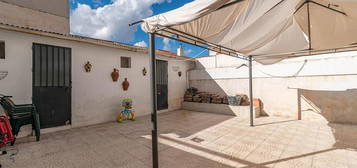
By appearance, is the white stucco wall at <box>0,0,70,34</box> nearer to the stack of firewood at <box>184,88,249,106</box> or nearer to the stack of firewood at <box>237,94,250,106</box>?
the stack of firewood at <box>184,88,249,106</box>

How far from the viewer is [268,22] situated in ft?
8.77

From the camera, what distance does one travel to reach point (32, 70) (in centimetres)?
399

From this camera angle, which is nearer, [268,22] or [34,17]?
[268,22]

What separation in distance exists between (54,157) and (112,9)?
8517 mm

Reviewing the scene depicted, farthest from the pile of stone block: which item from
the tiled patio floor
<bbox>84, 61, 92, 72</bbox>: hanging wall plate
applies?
<bbox>84, 61, 92, 72</bbox>: hanging wall plate

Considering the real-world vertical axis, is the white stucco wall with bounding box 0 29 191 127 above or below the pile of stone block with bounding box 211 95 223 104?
above

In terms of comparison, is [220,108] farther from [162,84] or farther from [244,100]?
[162,84]

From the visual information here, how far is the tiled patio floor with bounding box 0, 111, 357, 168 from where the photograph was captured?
252cm

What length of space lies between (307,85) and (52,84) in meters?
7.95

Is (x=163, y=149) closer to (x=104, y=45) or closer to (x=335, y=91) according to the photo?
(x=104, y=45)

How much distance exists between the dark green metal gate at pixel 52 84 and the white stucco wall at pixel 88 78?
12 cm

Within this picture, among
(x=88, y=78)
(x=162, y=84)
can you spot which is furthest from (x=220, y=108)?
(x=88, y=78)

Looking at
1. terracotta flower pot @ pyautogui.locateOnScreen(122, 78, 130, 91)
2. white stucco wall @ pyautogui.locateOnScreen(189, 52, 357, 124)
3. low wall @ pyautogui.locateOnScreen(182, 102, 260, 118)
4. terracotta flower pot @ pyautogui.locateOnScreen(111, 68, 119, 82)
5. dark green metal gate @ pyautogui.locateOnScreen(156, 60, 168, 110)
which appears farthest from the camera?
dark green metal gate @ pyautogui.locateOnScreen(156, 60, 168, 110)

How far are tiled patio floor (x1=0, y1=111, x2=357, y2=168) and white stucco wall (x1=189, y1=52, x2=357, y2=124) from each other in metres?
0.67
